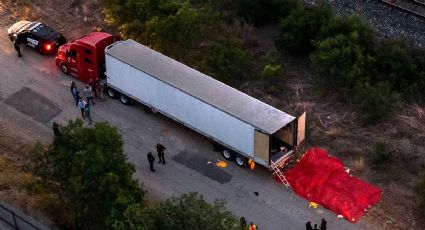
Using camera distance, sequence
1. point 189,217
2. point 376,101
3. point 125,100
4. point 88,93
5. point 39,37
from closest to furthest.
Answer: point 189,217 < point 376,101 < point 88,93 < point 125,100 < point 39,37

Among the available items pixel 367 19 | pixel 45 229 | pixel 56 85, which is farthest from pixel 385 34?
pixel 45 229

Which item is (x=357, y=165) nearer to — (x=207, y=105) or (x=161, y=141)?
(x=207, y=105)

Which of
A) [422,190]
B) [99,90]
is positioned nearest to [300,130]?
[422,190]

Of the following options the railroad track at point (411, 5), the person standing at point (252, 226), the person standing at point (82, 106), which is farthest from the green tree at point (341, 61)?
the person standing at point (82, 106)

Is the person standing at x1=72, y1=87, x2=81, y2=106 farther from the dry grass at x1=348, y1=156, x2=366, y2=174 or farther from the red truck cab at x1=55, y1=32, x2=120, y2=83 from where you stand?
the dry grass at x1=348, y1=156, x2=366, y2=174

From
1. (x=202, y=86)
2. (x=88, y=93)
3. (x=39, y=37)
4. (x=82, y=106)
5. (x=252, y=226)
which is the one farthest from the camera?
(x=39, y=37)

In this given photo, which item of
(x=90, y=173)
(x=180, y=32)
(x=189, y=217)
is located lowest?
(x=180, y=32)

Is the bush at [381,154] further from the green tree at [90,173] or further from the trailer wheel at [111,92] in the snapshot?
the trailer wheel at [111,92]
